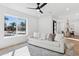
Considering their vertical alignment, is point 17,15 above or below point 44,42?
above

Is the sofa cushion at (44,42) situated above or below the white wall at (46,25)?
below

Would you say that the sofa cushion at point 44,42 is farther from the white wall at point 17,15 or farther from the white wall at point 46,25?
the white wall at point 46,25

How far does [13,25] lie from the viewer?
5059mm

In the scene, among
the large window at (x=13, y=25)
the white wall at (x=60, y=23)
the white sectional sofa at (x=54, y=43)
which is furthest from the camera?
the white wall at (x=60, y=23)

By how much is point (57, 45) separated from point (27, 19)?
272 cm

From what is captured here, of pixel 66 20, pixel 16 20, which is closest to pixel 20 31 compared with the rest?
pixel 16 20

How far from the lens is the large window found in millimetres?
4660

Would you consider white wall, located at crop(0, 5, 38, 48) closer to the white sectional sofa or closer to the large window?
the large window

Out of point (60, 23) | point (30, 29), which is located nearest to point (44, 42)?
point (30, 29)

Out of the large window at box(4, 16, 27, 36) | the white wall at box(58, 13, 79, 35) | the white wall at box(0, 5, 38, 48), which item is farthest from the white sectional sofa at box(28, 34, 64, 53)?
A: the white wall at box(58, 13, 79, 35)

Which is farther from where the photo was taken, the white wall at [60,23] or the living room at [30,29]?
the white wall at [60,23]

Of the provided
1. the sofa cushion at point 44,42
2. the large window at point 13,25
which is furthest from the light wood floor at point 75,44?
the large window at point 13,25

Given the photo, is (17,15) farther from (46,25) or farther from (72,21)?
(72,21)

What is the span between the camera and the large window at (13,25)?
4660mm
